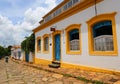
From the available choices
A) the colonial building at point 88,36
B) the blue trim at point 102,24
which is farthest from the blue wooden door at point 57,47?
the blue trim at point 102,24

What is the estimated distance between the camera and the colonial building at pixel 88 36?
24.2 feet

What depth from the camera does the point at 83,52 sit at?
9.38 meters

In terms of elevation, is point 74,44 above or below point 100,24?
below

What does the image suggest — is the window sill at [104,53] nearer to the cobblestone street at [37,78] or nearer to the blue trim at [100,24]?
the blue trim at [100,24]

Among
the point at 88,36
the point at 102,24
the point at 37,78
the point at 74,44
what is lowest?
the point at 37,78

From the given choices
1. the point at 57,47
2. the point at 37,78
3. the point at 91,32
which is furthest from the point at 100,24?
the point at 57,47

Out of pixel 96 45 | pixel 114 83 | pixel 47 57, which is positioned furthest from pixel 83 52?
pixel 47 57

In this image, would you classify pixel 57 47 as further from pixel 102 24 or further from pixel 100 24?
pixel 102 24

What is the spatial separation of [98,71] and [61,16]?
18.3ft

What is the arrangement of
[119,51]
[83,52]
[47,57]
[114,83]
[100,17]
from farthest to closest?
[47,57]
[83,52]
[100,17]
[119,51]
[114,83]

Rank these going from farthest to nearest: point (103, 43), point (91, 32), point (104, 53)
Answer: point (91, 32) < point (103, 43) < point (104, 53)

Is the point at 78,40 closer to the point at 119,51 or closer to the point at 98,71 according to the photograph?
the point at 98,71

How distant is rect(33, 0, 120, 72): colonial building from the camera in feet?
24.2

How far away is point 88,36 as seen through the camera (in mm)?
8898
